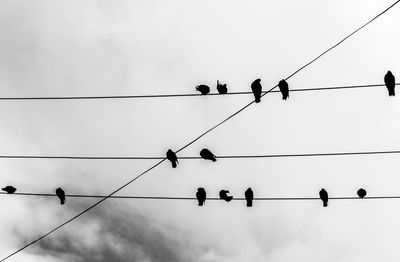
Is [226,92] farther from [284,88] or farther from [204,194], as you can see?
[204,194]

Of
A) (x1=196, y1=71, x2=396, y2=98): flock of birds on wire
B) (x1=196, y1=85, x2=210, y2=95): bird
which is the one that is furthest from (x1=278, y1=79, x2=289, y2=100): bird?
(x1=196, y1=85, x2=210, y2=95): bird

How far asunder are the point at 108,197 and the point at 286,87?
17.2ft

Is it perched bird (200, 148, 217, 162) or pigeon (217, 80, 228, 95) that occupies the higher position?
pigeon (217, 80, 228, 95)

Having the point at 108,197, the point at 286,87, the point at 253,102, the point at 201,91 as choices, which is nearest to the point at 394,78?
the point at 286,87

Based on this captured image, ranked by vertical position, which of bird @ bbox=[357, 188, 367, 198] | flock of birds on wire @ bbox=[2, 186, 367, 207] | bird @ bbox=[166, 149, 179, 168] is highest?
bird @ bbox=[166, 149, 179, 168]

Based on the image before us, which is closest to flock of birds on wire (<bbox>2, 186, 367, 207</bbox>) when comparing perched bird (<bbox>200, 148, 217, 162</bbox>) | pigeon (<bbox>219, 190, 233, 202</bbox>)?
pigeon (<bbox>219, 190, 233, 202</bbox>)

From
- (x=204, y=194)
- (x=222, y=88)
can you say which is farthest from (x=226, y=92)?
(x=204, y=194)

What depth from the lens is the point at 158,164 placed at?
42.1ft

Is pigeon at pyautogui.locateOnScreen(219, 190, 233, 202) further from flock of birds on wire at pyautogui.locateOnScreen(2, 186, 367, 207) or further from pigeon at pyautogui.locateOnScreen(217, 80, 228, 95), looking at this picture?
pigeon at pyautogui.locateOnScreen(217, 80, 228, 95)

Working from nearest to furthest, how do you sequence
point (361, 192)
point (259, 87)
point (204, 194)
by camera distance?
point (361, 192) < point (259, 87) < point (204, 194)

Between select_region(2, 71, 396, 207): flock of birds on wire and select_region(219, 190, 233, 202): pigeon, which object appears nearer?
select_region(2, 71, 396, 207): flock of birds on wire

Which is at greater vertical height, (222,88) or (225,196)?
(222,88)

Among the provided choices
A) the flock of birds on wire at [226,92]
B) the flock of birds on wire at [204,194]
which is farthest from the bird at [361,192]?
the flock of birds on wire at [204,194]

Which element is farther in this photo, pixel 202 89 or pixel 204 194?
pixel 204 194
